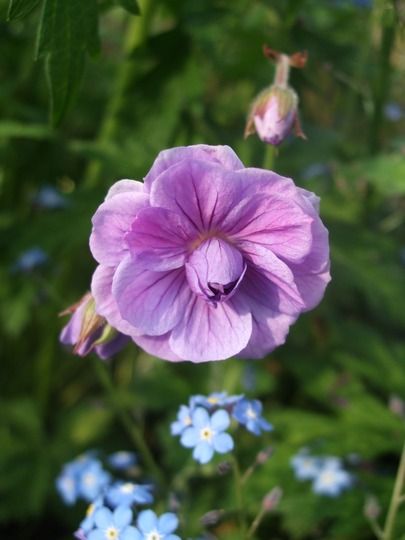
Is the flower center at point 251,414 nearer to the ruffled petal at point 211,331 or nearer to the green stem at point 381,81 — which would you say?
the ruffled petal at point 211,331

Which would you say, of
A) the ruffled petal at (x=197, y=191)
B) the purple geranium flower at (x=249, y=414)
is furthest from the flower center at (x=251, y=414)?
the ruffled petal at (x=197, y=191)

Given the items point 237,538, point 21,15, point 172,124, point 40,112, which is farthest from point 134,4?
point 237,538

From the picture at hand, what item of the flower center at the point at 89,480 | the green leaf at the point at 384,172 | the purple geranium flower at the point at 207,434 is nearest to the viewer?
the purple geranium flower at the point at 207,434

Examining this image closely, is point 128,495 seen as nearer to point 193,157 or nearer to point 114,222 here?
point 114,222

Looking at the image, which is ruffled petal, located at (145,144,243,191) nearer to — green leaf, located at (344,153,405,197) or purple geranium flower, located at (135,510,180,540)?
purple geranium flower, located at (135,510,180,540)

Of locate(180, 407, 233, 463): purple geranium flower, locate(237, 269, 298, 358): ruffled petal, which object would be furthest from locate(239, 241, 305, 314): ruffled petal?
locate(180, 407, 233, 463): purple geranium flower
